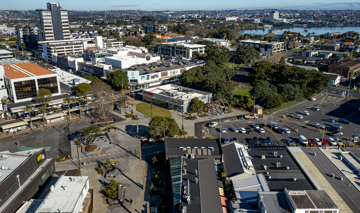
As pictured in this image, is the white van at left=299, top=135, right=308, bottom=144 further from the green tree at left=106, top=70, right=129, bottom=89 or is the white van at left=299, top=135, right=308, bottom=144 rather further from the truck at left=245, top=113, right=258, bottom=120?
the green tree at left=106, top=70, right=129, bottom=89

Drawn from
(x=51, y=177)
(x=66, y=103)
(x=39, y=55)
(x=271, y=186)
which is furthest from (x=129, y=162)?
(x=39, y=55)

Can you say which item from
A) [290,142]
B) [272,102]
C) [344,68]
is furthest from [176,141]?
[344,68]

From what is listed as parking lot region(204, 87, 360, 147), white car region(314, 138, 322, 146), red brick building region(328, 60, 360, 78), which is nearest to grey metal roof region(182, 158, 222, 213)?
parking lot region(204, 87, 360, 147)

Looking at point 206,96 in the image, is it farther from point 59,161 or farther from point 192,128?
point 59,161

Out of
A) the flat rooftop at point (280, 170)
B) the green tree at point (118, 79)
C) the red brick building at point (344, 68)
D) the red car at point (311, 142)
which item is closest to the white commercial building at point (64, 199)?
the flat rooftop at point (280, 170)

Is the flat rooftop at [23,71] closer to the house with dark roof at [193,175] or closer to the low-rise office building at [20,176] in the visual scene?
the low-rise office building at [20,176]

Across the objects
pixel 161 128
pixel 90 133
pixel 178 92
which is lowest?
pixel 90 133

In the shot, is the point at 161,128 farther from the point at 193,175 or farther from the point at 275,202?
the point at 275,202
